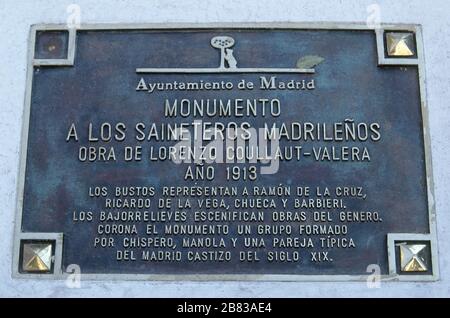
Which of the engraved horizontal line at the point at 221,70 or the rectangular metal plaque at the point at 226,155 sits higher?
the engraved horizontal line at the point at 221,70

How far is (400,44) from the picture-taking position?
20.8ft

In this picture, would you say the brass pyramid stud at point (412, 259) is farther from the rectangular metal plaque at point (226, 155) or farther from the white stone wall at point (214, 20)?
the white stone wall at point (214, 20)

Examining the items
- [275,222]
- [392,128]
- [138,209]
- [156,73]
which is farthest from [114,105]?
[392,128]

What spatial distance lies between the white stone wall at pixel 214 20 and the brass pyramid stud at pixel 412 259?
12 cm

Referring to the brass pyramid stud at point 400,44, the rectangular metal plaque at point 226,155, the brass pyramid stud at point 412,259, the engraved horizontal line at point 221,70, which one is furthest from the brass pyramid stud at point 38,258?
the brass pyramid stud at point 400,44

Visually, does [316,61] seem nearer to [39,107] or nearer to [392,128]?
[392,128]

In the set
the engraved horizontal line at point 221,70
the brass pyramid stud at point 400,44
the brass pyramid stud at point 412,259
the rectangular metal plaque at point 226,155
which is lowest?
the brass pyramid stud at point 412,259

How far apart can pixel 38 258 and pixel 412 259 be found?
272 centimetres

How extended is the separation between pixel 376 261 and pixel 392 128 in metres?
1.04

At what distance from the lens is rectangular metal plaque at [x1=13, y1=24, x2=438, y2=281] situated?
5.84 meters

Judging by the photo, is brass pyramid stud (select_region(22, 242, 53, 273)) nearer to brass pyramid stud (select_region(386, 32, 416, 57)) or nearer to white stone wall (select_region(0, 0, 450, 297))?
white stone wall (select_region(0, 0, 450, 297))

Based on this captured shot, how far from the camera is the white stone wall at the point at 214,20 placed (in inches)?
227

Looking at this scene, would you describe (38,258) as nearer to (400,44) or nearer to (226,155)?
(226,155)

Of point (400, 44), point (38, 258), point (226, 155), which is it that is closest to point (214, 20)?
point (226, 155)
